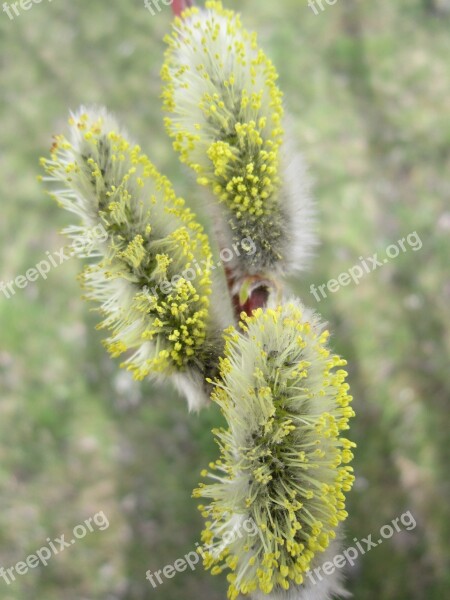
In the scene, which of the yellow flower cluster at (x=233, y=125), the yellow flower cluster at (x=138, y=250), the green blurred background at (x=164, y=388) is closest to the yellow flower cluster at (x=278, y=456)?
the yellow flower cluster at (x=138, y=250)

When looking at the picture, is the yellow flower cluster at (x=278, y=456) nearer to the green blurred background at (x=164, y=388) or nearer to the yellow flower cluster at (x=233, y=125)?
the yellow flower cluster at (x=233, y=125)

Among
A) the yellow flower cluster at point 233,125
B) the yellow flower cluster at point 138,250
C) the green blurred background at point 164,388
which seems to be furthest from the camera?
the green blurred background at point 164,388

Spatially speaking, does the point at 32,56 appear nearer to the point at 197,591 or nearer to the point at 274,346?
the point at 274,346

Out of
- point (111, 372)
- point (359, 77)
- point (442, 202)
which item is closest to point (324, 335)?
point (111, 372)

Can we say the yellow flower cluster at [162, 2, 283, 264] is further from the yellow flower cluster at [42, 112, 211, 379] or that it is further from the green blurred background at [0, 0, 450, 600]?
the green blurred background at [0, 0, 450, 600]

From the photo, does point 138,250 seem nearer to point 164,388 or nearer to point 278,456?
point 278,456

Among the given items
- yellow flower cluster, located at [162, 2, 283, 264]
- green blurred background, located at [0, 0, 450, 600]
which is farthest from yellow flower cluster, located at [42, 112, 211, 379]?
green blurred background, located at [0, 0, 450, 600]
